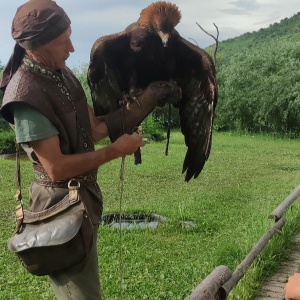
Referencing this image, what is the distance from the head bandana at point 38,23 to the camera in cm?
196

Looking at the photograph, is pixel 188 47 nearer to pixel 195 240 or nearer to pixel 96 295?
pixel 96 295

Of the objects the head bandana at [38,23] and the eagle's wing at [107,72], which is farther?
the eagle's wing at [107,72]

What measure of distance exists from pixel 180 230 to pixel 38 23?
17.9ft

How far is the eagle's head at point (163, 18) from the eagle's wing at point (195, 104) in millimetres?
128

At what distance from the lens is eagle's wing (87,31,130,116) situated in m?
2.59

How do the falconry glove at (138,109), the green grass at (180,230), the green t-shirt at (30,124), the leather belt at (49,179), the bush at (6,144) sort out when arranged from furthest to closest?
the bush at (6,144) < the green grass at (180,230) < the falconry glove at (138,109) < the leather belt at (49,179) < the green t-shirt at (30,124)

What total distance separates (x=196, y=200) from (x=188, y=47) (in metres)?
6.74

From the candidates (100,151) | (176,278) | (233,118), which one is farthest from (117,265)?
(233,118)

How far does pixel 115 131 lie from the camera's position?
2.43 metres

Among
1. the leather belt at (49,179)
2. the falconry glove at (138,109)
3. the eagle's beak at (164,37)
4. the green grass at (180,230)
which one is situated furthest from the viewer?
the green grass at (180,230)

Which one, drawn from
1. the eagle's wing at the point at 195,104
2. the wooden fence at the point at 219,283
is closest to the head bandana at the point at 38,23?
the eagle's wing at the point at 195,104

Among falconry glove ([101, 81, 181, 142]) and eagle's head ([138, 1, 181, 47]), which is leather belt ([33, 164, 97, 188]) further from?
eagle's head ([138, 1, 181, 47])

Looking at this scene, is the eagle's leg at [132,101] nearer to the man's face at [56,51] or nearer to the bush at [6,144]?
the man's face at [56,51]

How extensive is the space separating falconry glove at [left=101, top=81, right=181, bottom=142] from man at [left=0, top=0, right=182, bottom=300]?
0.01 m
